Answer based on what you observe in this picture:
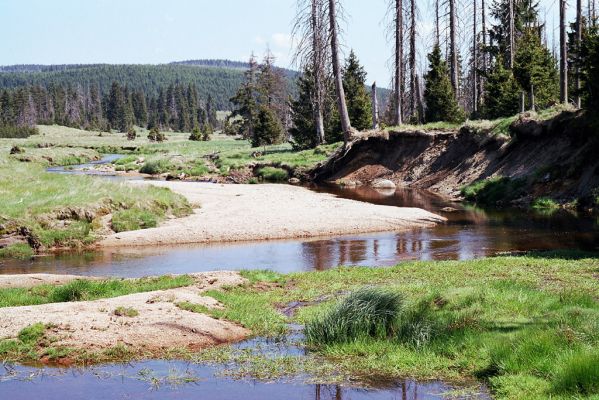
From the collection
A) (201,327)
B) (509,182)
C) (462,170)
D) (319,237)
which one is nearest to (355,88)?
(462,170)

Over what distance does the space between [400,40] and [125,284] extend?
35.4 metres

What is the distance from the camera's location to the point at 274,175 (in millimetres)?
46844

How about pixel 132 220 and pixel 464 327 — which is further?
pixel 132 220

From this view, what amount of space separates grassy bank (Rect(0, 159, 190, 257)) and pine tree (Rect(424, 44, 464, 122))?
A: 28592mm

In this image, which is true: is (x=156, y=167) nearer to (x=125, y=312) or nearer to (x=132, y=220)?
(x=132, y=220)

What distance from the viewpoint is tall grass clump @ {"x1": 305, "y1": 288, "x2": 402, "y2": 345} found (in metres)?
10.3

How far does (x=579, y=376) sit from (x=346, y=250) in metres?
14.6

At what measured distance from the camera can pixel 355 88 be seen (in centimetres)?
6044

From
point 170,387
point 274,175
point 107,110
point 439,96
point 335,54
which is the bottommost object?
point 170,387

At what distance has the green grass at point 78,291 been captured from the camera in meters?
13.5

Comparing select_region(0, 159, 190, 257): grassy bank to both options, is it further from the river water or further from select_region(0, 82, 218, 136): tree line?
select_region(0, 82, 218, 136): tree line

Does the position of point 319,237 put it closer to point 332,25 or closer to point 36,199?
point 36,199

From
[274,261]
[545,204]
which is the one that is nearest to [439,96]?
[545,204]

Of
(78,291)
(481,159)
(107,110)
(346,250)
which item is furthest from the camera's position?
(107,110)
